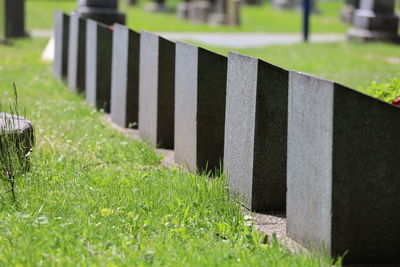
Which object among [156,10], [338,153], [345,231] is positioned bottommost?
[156,10]

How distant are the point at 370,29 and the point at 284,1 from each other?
19.0 m

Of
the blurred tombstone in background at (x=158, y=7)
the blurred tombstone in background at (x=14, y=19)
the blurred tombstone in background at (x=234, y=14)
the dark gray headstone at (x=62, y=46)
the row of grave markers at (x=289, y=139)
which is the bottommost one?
the blurred tombstone in background at (x=158, y=7)

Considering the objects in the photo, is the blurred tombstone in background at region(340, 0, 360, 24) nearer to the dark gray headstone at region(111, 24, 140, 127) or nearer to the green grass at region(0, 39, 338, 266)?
the dark gray headstone at region(111, 24, 140, 127)

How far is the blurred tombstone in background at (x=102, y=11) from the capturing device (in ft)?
47.1

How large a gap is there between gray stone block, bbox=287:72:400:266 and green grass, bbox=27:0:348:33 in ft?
63.4

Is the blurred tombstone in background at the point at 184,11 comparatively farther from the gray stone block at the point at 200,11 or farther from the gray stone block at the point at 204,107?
the gray stone block at the point at 204,107

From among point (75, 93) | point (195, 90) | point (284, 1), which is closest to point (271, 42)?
point (75, 93)

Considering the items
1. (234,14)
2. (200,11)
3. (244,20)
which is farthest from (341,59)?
(244,20)

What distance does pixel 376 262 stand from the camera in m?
4.54

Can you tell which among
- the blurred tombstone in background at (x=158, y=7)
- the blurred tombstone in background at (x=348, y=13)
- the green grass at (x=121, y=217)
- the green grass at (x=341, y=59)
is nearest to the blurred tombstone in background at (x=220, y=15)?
the blurred tombstone in background at (x=348, y=13)

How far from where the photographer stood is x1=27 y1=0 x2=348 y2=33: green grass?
1005 inches

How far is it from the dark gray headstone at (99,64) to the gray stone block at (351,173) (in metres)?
5.29

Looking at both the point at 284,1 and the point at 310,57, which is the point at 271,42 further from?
the point at 284,1

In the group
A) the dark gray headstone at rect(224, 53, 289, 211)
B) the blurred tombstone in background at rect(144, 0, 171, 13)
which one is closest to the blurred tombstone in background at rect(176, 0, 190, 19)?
the blurred tombstone in background at rect(144, 0, 171, 13)
